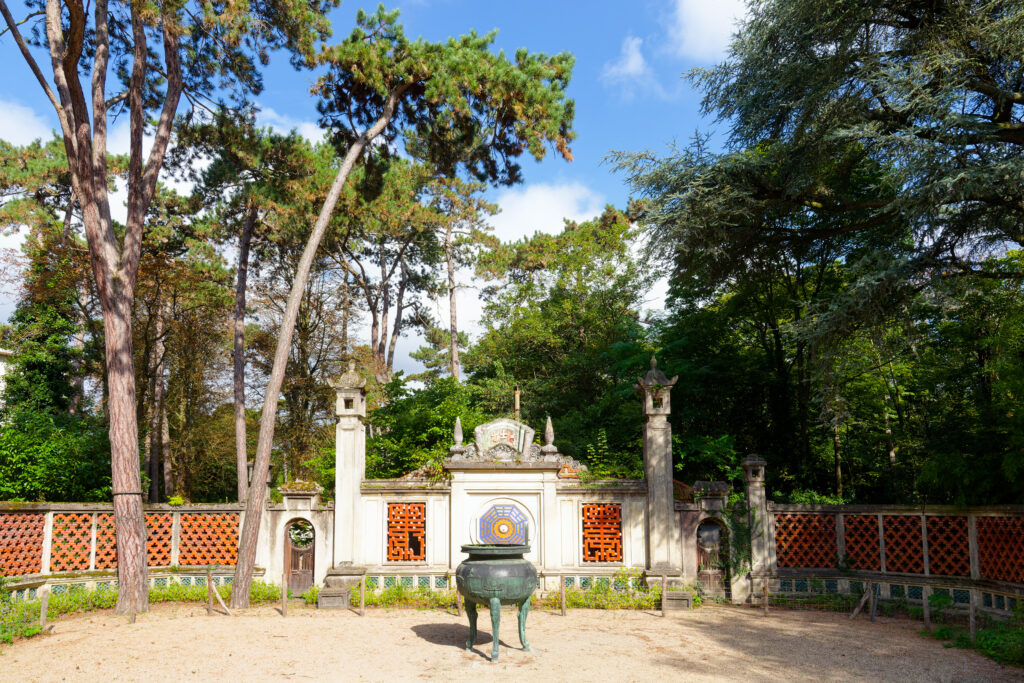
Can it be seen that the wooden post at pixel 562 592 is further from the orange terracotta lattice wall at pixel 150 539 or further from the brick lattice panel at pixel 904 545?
the orange terracotta lattice wall at pixel 150 539

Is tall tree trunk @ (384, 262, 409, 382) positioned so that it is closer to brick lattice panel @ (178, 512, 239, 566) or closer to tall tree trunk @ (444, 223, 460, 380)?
tall tree trunk @ (444, 223, 460, 380)

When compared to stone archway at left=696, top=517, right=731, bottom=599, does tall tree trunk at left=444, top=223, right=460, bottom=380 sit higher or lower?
higher

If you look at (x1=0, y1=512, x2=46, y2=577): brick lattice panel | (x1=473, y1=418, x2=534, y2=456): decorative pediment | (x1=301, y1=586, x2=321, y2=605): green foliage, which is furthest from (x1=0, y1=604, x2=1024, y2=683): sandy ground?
(x1=473, y1=418, x2=534, y2=456): decorative pediment

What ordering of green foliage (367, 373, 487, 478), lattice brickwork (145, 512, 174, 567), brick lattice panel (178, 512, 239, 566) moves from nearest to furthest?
1. lattice brickwork (145, 512, 174, 567)
2. brick lattice panel (178, 512, 239, 566)
3. green foliage (367, 373, 487, 478)

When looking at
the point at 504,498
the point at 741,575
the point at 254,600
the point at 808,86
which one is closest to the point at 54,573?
the point at 254,600

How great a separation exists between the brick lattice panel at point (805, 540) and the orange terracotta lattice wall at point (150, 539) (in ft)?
34.1

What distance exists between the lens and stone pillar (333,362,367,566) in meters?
11.9

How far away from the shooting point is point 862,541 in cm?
1180

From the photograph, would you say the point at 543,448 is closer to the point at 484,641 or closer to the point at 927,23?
the point at 484,641

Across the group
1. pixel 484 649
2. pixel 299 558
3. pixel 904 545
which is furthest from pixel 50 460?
pixel 904 545

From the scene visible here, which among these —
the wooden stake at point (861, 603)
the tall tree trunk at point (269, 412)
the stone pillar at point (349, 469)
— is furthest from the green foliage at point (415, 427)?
the wooden stake at point (861, 603)

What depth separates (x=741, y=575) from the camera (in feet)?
38.9

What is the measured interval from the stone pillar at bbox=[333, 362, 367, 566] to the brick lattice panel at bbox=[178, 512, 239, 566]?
77.5 inches

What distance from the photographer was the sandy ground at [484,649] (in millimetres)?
7176
